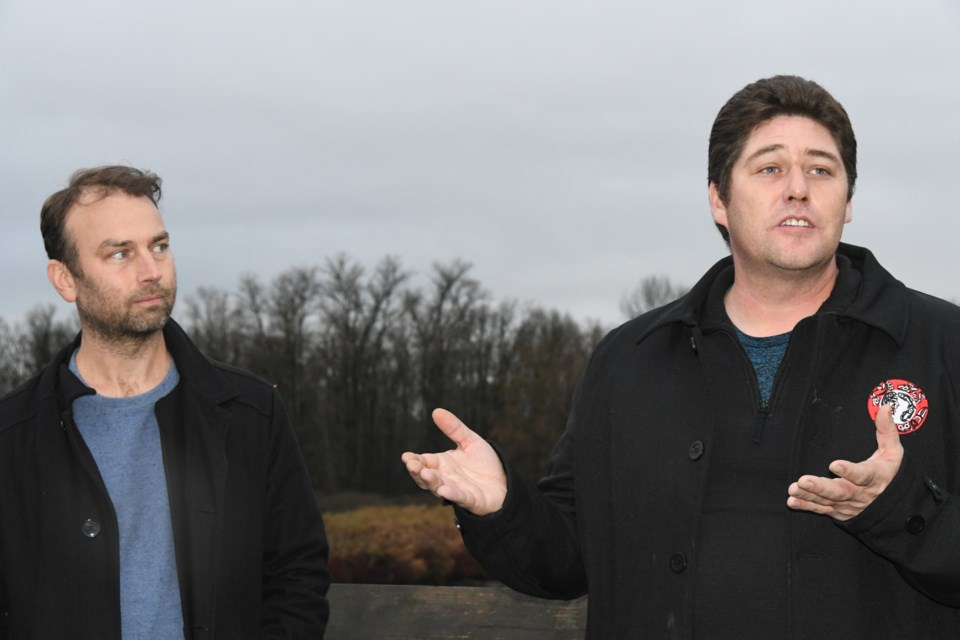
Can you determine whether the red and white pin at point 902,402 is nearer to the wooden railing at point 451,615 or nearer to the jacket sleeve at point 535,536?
the jacket sleeve at point 535,536

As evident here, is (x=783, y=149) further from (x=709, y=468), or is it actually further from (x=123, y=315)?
(x=123, y=315)

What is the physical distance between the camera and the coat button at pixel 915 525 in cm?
308

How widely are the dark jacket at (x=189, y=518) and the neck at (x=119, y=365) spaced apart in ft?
0.29

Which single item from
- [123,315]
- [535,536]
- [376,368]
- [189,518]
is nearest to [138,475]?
[189,518]

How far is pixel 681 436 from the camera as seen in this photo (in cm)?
363

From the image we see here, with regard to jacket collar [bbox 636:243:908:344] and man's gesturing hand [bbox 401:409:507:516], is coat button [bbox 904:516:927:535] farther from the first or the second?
man's gesturing hand [bbox 401:409:507:516]

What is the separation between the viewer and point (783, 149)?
378 cm

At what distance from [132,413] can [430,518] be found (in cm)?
3575

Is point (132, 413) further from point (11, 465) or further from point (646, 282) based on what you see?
point (646, 282)

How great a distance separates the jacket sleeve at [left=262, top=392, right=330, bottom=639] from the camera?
3.96 m

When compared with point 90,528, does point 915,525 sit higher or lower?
higher

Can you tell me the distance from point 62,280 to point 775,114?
2.52 m

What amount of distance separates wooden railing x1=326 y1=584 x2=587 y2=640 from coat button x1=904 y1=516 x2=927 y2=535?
3.99 feet

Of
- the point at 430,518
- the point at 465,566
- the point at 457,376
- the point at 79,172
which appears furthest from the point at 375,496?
the point at 79,172
